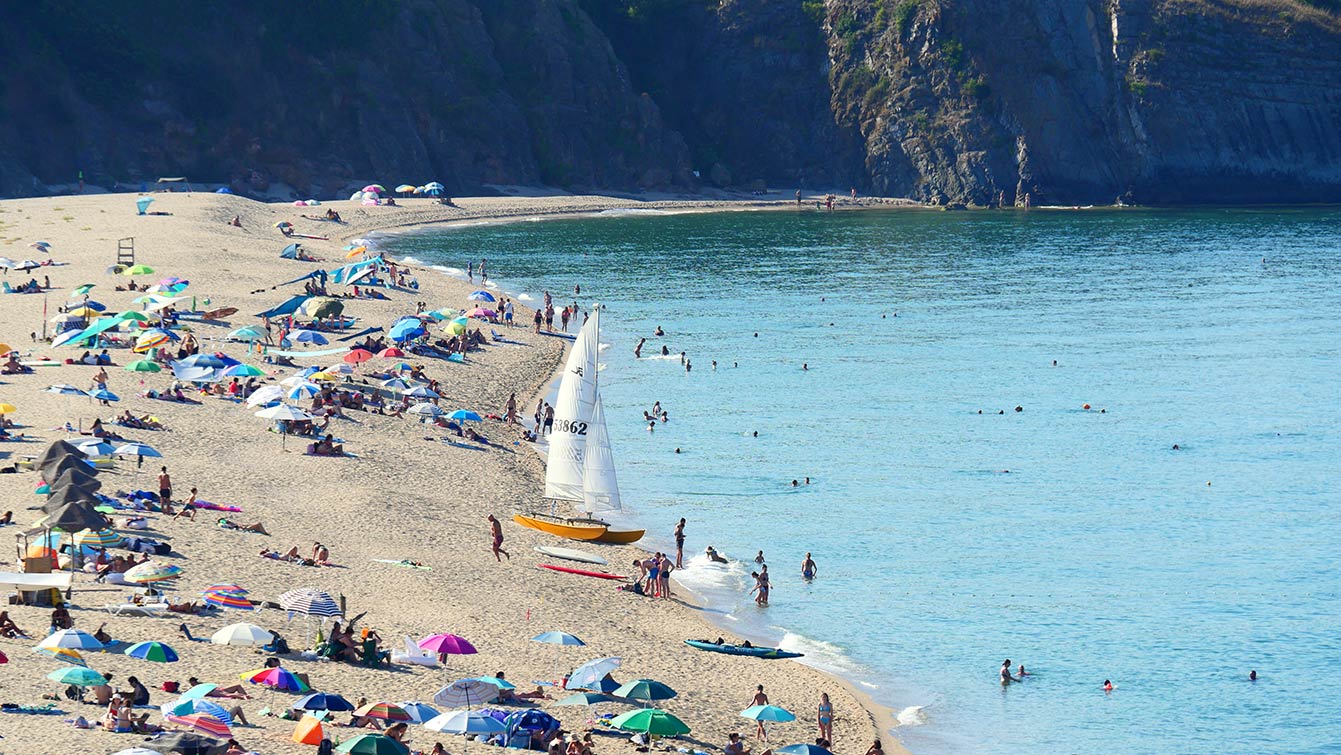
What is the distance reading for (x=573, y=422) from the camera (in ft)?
146

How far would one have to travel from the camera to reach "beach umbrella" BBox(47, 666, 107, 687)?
26.7 metres

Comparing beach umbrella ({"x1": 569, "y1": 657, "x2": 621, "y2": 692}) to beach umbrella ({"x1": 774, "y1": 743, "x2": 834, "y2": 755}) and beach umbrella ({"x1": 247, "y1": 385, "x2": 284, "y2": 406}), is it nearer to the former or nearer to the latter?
beach umbrella ({"x1": 774, "y1": 743, "x2": 834, "y2": 755})

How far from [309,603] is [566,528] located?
1359cm

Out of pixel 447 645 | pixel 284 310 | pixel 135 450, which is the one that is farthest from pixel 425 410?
pixel 447 645

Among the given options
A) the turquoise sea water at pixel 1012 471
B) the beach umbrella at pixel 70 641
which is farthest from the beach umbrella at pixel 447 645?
the turquoise sea water at pixel 1012 471

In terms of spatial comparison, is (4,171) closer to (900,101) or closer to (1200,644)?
(900,101)

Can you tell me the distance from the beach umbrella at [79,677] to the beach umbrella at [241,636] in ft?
12.3

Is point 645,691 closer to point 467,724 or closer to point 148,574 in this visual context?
point 467,724

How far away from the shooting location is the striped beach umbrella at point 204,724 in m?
25.3

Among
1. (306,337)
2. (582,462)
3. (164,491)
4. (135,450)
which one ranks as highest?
(306,337)

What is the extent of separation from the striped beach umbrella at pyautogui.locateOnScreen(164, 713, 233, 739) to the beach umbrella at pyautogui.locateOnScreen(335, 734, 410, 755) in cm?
201

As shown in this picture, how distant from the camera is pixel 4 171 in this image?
114750 millimetres

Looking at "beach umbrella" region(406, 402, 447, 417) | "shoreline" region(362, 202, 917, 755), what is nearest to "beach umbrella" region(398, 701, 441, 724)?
"shoreline" region(362, 202, 917, 755)

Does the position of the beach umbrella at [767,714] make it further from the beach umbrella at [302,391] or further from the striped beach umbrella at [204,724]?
the beach umbrella at [302,391]
